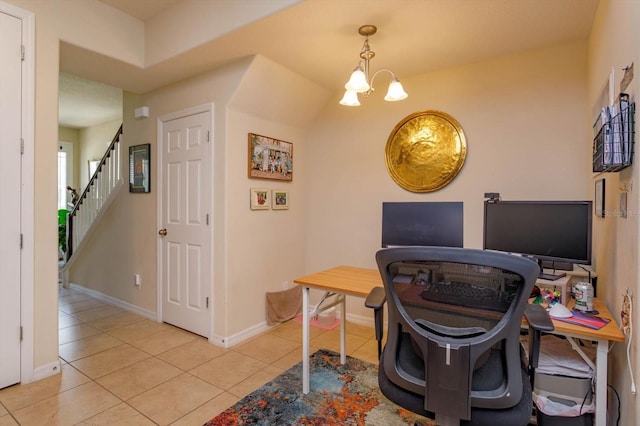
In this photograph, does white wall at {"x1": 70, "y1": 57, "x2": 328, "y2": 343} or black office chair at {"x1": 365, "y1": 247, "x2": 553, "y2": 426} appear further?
white wall at {"x1": 70, "y1": 57, "x2": 328, "y2": 343}

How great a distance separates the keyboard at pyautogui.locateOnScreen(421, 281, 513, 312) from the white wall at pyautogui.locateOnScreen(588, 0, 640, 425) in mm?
469

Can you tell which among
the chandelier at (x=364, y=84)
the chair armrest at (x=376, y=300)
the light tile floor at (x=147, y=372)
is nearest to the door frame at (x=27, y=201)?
the light tile floor at (x=147, y=372)

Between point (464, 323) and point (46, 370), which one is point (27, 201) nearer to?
point (46, 370)

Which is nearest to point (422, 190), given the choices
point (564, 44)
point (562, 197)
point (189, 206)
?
point (562, 197)

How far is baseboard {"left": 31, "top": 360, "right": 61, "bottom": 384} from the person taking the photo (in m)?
2.27

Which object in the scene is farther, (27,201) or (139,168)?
(139,168)

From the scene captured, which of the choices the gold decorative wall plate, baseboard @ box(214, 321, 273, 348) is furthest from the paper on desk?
baseboard @ box(214, 321, 273, 348)

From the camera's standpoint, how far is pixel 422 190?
9.77ft

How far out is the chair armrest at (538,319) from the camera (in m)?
1.22

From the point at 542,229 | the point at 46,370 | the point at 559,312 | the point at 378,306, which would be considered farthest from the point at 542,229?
the point at 46,370

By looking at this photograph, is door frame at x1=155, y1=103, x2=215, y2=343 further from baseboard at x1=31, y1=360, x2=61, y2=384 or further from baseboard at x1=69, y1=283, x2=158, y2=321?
baseboard at x1=31, y1=360, x2=61, y2=384

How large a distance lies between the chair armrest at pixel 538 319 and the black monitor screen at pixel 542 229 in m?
0.69

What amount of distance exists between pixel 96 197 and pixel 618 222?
5.34 metres

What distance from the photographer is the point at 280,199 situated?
3441 mm
